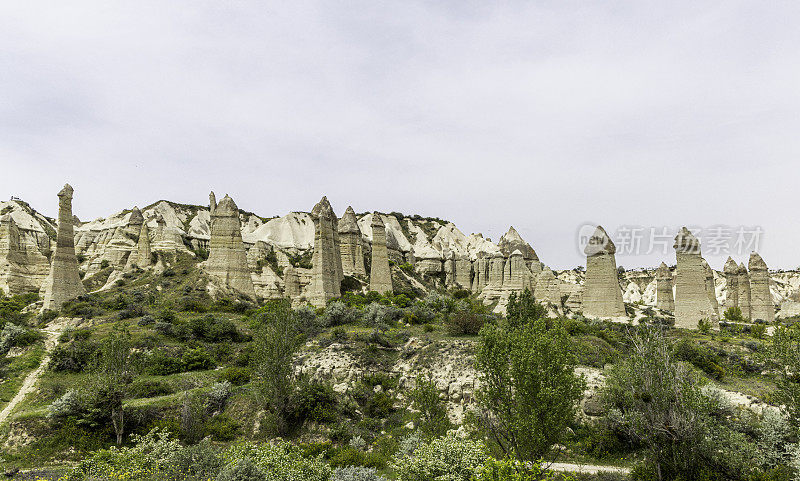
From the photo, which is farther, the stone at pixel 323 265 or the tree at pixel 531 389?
the stone at pixel 323 265

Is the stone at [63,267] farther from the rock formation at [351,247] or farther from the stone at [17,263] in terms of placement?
the rock formation at [351,247]

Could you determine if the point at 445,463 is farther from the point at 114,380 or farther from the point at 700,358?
the point at 700,358

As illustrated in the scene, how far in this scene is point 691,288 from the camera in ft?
117

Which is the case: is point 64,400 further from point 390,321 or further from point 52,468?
point 390,321

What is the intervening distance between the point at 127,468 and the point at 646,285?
10169 cm

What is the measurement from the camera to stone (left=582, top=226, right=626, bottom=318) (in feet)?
120

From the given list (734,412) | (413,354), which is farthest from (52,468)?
(734,412)


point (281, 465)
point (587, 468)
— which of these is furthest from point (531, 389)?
point (281, 465)

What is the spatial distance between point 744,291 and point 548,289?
27.3m

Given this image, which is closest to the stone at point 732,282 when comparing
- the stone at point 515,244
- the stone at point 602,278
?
the stone at point 515,244

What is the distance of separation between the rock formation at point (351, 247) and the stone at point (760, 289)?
151 ft

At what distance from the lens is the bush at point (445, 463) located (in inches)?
412

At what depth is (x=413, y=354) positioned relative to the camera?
86.0ft

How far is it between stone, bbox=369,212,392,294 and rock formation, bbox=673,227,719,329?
2831cm
